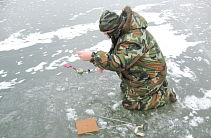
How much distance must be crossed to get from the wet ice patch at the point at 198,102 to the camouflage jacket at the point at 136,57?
0.55m

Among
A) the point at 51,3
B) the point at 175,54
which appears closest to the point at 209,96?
the point at 175,54

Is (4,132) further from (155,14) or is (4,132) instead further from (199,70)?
(155,14)

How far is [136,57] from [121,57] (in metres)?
0.18

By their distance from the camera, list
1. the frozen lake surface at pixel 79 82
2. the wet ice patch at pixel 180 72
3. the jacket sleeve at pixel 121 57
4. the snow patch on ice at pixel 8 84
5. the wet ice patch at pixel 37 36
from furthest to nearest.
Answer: the wet ice patch at pixel 37 36, the wet ice patch at pixel 180 72, the snow patch on ice at pixel 8 84, the frozen lake surface at pixel 79 82, the jacket sleeve at pixel 121 57

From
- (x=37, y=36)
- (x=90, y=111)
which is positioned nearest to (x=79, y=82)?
(x=90, y=111)

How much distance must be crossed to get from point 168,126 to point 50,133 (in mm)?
1347

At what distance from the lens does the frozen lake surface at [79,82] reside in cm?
207

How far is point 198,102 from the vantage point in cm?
244

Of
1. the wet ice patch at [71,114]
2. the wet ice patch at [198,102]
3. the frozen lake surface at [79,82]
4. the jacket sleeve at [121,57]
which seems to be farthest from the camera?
the wet ice patch at [198,102]

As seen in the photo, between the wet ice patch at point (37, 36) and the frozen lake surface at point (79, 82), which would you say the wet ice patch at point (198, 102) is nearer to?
the frozen lake surface at point (79, 82)

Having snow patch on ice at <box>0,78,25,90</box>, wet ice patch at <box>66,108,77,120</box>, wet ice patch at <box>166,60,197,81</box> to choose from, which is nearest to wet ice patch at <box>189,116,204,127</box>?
wet ice patch at <box>166,60,197,81</box>

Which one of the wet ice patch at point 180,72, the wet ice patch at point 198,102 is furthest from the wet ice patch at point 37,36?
the wet ice patch at point 198,102

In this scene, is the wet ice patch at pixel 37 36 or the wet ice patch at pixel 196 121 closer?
the wet ice patch at pixel 196 121

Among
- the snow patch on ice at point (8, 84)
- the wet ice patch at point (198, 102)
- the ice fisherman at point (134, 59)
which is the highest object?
the ice fisherman at point (134, 59)
